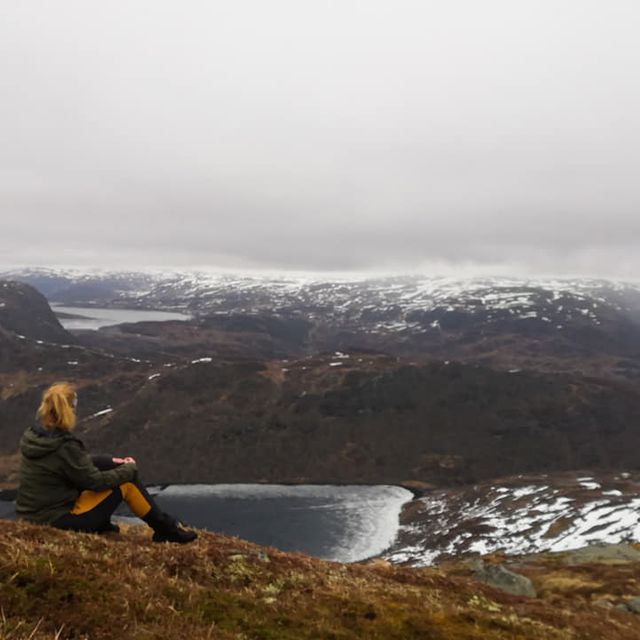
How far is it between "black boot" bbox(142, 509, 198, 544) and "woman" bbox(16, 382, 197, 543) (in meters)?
0.03

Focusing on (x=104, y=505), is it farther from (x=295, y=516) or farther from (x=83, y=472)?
(x=295, y=516)

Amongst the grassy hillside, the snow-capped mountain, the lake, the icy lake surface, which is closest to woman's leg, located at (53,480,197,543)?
the grassy hillside

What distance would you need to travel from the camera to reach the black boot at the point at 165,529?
13.4 metres

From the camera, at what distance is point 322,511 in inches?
6929

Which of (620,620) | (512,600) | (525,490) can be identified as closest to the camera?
(512,600)

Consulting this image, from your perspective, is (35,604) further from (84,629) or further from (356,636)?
(356,636)

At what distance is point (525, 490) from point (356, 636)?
613 ft

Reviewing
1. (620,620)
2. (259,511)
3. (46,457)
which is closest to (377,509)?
(259,511)

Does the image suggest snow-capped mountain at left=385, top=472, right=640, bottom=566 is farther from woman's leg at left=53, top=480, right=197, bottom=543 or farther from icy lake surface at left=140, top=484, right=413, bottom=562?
woman's leg at left=53, top=480, right=197, bottom=543

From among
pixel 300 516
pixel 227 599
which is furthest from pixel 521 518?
pixel 227 599

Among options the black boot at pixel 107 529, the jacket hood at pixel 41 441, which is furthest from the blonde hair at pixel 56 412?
the black boot at pixel 107 529

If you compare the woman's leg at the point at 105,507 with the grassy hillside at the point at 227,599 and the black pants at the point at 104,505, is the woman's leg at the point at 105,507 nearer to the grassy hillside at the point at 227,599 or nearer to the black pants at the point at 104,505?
the black pants at the point at 104,505

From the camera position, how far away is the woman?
11508mm

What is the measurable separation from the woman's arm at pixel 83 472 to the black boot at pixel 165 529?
1.65m
